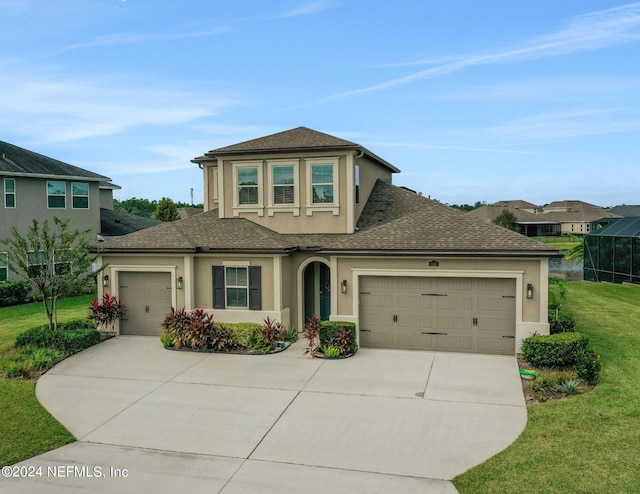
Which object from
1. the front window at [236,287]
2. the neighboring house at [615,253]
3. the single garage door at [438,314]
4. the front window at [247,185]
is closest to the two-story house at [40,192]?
the front window at [247,185]

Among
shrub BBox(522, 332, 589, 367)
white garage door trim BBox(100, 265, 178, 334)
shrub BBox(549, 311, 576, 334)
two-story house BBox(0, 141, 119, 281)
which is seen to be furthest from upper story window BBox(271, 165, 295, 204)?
two-story house BBox(0, 141, 119, 281)

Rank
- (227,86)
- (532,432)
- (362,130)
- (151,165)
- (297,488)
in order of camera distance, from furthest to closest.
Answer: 1. (151,165)
2. (362,130)
3. (227,86)
4. (532,432)
5. (297,488)

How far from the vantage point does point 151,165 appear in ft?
134

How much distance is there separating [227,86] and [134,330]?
13.6 meters

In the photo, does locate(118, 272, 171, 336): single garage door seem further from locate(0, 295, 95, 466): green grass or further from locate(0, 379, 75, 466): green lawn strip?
locate(0, 379, 75, 466): green lawn strip

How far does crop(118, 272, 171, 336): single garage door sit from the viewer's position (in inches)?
621

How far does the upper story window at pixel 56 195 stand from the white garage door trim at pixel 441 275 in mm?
18144

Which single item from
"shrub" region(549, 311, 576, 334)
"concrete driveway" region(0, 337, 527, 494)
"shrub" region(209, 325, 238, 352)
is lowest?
"concrete driveway" region(0, 337, 527, 494)

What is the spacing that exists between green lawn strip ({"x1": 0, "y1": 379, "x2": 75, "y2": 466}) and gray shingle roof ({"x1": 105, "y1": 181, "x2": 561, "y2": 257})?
20.2ft

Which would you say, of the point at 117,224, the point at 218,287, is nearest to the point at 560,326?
the point at 218,287

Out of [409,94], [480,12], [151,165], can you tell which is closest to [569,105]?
[409,94]

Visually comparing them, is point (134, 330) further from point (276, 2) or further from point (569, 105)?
point (569, 105)

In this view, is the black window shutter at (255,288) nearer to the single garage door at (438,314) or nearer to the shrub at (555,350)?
the single garage door at (438,314)

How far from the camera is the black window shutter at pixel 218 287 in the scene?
1532 cm
